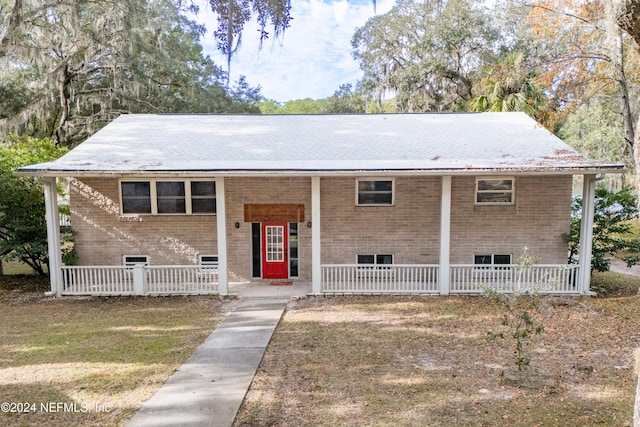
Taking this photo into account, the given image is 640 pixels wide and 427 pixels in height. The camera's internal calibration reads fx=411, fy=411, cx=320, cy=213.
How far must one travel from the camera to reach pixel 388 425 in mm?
5020

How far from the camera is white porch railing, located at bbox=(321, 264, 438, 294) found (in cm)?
1135

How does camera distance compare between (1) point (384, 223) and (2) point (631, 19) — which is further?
(1) point (384, 223)

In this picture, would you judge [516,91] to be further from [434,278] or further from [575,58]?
[434,278]

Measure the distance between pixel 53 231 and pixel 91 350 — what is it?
5.03 m

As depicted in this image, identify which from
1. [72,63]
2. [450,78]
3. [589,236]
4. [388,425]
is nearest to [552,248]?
[589,236]

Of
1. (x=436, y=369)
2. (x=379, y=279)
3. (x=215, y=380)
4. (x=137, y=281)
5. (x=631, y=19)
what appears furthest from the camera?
(x=379, y=279)

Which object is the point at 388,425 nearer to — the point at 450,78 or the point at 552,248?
the point at 552,248

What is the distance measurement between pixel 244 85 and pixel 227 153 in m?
21.7

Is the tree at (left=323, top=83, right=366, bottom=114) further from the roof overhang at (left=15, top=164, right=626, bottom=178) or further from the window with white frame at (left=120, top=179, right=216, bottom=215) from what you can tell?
the roof overhang at (left=15, top=164, right=626, bottom=178)

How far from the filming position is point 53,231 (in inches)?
436

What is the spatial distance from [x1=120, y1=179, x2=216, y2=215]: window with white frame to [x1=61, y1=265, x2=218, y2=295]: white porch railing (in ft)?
6.02

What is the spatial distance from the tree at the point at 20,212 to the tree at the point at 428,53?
21.7m

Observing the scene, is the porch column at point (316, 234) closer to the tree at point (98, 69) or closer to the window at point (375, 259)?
the window at point (375, 259)

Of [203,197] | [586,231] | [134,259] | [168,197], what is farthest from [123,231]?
[586,231]
